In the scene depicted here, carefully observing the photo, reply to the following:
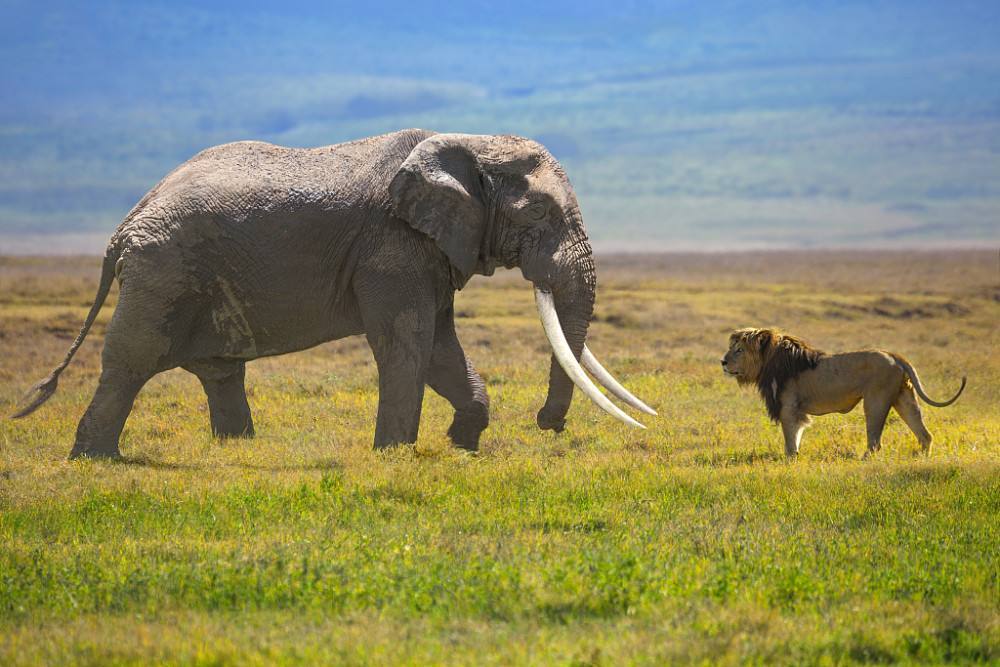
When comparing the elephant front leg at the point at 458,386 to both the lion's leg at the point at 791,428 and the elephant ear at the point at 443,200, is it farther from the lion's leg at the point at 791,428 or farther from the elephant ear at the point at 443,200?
the lion's leg at the point at 791,428

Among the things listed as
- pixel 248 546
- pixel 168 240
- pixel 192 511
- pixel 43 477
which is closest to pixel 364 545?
pixel 248 546

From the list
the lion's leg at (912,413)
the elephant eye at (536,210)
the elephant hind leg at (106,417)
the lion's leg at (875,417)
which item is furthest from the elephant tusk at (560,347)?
the elephant hind leg at (106,417)

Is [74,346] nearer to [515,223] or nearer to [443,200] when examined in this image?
[443,200]

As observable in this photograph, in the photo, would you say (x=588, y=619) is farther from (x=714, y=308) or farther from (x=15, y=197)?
(x=15, y=197)

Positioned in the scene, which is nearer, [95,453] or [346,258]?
[95,453]

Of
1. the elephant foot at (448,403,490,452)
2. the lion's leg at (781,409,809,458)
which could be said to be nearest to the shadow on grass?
the elephant foot at (448,403,490,452)

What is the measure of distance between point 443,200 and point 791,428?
3.97m

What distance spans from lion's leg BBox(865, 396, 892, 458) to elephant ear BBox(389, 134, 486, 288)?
3.95 m

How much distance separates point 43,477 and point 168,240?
2.54 m

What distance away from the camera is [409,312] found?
13.4 m

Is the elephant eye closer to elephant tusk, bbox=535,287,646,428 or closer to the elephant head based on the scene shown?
the elephant head

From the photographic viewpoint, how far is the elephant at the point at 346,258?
43.9 ft

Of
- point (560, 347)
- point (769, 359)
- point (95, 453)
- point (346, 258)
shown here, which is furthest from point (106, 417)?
point (769, 359)

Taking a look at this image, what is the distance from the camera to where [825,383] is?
13281 mm
